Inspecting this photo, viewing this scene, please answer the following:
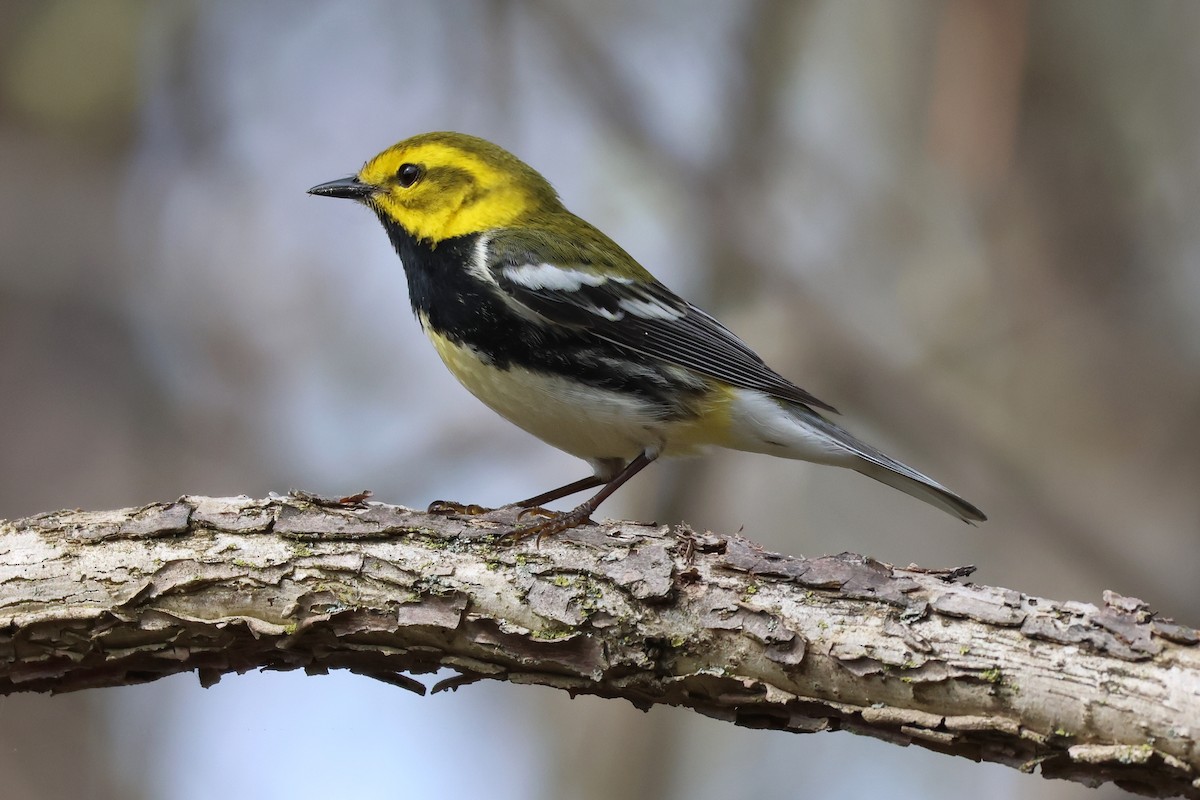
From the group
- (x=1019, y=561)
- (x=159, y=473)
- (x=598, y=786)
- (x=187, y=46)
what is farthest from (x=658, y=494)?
(x=187, y=46)

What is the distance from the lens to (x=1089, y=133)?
24.4 feet

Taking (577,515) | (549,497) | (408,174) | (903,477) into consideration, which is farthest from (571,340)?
(903,477)

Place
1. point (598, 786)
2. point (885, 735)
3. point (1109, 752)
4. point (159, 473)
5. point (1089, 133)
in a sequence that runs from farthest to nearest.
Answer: point (1089, 133), point (159, 473), point (598, 786), point (885, 735), point (1109, 752)

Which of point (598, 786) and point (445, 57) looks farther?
point (445, 57)

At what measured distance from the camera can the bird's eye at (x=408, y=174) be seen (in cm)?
462

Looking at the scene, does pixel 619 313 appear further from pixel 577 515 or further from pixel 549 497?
pixel 577 515

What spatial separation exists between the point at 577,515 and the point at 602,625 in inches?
28.0

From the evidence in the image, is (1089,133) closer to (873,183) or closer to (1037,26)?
(1037,26)

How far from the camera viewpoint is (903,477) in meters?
4.06

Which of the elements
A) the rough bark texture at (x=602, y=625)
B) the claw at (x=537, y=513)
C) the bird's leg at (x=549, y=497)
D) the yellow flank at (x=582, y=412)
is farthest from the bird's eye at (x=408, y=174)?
the rough bark texture at (x=602, y=625)

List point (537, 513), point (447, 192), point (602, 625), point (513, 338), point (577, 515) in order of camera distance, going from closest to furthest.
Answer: point (602, 625) → point (577, 515) → point (537, 513) → point (513, 338) → point (447, 192)

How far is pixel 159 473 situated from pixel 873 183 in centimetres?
551

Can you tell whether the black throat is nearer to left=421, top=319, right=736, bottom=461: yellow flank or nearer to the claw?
left=421, top=319, right=736, bottom=461: yellow flank

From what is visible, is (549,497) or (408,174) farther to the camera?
(408,174)
